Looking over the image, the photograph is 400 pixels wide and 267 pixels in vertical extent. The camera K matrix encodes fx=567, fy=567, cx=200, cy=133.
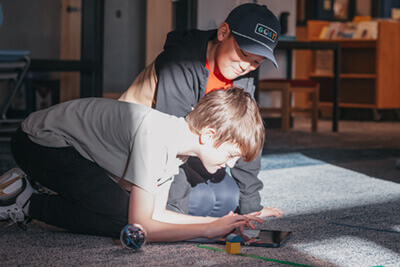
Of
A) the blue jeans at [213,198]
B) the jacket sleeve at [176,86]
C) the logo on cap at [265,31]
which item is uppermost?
the logo on cap at [265,31]

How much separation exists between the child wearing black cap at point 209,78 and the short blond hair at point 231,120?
0.21m

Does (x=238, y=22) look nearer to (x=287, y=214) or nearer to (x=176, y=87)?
(x=176, y=87)

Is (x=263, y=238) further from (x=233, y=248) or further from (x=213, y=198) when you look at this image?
(x=213, y=198)

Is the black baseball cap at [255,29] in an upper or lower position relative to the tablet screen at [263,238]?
upper

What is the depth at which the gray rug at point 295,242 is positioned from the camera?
1207 mm

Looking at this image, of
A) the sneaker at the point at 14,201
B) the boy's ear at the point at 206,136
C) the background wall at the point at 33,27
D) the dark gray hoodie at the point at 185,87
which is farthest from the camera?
the background wall at the point at 33,27

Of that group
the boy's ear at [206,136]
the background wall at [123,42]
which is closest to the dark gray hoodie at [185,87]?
the boy's ear at [206,136]

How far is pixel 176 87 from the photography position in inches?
61.9

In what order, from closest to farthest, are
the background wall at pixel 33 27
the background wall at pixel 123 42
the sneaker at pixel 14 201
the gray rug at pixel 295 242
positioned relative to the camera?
1. the gray rug at pixel 295 242
2. the sneaker at pixel 14 201
3. the background wall at pixel 33 27
4. the background wall at pixel 123 42

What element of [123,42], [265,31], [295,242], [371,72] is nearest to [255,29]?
[265,31]

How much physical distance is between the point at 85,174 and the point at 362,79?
5.36m

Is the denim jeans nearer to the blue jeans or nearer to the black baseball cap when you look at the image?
the blue jeans

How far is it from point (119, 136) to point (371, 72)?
5350 millimetres

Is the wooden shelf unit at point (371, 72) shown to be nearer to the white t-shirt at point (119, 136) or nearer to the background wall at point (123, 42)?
the background wall at point (123, 42)
